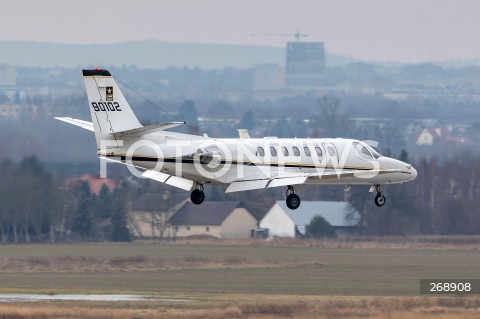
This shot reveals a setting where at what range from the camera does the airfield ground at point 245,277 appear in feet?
209

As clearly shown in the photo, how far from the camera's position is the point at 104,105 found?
203 ft

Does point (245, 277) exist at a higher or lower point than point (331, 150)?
lower

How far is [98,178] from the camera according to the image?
389 ft

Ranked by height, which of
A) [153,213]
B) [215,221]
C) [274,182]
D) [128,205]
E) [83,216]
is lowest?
[215,221]

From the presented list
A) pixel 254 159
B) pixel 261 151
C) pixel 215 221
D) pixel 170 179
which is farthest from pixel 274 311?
pixel 215 221

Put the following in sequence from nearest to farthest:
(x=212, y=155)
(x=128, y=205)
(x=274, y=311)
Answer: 1. (x=274, y=311)
2. (x=212, y=155)
3. (x=128, y=205)

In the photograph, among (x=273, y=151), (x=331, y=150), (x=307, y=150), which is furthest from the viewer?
(x=331, y=150)

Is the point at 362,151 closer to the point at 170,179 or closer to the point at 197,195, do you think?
the point at 197,195

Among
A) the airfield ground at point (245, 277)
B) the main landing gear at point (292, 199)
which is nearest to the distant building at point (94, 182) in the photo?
the airfield ground at point (245, 277)

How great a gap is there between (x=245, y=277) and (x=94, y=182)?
33.9 meters

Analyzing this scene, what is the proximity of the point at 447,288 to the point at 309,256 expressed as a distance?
21.4 metres

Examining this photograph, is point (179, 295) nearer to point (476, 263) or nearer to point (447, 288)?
point (447, 288)

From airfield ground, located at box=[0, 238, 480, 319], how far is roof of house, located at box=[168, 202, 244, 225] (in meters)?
8.97

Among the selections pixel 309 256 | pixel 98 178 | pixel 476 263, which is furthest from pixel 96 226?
pixel 476 263
